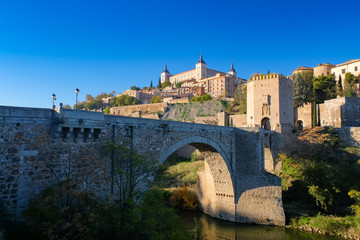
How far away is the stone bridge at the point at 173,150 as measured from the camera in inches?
341

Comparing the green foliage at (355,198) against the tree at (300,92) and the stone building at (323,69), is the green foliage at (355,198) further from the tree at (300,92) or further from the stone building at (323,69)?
the stone building at (323,69)

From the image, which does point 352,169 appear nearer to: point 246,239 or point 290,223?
point 290,223

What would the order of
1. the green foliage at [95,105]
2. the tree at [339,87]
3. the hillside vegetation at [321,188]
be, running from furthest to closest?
1. the green foliage at [95,105]
2. the tree at [339,87]
3. the hillside vegetation at [321,188]

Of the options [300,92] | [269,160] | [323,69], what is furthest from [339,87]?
[269,160]

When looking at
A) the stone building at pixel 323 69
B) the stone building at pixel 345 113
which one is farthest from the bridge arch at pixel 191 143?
the stone building at pixel 323 69

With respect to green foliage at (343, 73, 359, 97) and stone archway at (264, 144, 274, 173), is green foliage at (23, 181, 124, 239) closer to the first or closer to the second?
stone archway at (264, 144, 274, 173)

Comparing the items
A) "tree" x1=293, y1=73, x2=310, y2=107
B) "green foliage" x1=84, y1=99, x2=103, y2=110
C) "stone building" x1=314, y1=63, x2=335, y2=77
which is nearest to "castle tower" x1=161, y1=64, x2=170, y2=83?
"green foliage" x1=84, y1=99, x2=103, y2=110

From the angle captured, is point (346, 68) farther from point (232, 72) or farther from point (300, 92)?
point (232, 72)

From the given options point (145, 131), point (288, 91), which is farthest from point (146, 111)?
point (145, 131)

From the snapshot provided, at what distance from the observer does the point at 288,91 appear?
102 ft

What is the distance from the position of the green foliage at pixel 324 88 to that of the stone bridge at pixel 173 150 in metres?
22.0

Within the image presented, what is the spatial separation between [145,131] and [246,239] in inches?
434

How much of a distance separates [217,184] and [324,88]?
113ft

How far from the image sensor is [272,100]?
30703 mm
